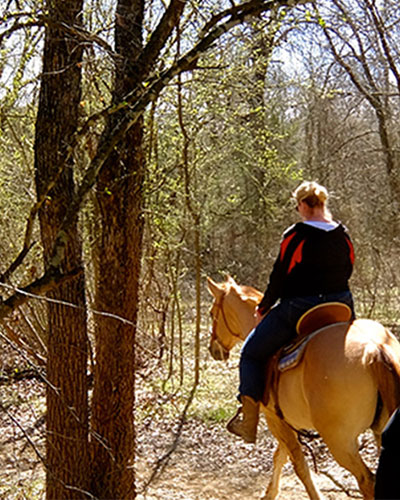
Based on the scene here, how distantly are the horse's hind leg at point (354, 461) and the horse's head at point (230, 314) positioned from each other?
6.34 ft

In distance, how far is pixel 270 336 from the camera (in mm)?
5375

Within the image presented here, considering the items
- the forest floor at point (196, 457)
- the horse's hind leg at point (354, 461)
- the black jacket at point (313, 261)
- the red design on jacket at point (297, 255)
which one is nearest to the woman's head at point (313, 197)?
the black jacket at point (313, 261)

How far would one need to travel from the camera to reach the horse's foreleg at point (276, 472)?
633cm

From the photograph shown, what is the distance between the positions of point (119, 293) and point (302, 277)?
148 cm

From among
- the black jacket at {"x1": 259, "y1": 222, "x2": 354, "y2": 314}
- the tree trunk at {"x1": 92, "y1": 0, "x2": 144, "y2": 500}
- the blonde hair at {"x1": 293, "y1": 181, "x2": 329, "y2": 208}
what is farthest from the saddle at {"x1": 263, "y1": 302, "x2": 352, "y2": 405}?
the tree trunk at {"x1": 92, "y1": 0, "x2": 144, "y2": 500}

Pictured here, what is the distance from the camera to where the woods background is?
4.84m

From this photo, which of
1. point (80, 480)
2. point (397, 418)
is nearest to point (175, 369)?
point (80, 480)

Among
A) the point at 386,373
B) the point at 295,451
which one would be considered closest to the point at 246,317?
the point at 295,451

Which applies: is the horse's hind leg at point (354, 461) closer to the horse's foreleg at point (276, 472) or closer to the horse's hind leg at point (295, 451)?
the horse's hind leg at point (295, 451)

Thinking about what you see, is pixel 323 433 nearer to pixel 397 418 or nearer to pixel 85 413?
pixel 85 413

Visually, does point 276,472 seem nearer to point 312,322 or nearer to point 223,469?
point 223,469

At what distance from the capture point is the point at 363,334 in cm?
475

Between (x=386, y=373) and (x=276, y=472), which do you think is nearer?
(x=386, y=373)

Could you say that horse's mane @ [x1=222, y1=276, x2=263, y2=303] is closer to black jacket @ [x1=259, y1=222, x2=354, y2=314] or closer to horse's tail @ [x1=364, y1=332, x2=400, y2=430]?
black jacket @ [x1=259, y1=222, x2=354, y2=314]
